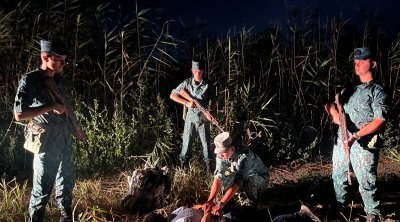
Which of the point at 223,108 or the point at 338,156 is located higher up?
the point at 223,108

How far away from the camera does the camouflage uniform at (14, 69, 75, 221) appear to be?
3559 millimetres

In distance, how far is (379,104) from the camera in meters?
3.84

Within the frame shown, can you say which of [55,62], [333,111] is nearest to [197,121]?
[333,111]

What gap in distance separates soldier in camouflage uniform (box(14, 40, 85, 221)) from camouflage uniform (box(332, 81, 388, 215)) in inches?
107

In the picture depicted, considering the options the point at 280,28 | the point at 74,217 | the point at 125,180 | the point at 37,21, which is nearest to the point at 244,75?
the point at 280,28

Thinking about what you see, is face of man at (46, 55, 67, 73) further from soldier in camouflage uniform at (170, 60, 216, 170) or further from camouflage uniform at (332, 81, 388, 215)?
camouflage uniform at (332, 81, 388, 215)

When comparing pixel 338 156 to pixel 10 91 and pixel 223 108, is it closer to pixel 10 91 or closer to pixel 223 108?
pixel 223 108

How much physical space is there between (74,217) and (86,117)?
2.26 metres

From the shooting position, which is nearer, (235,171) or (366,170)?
(366,170)

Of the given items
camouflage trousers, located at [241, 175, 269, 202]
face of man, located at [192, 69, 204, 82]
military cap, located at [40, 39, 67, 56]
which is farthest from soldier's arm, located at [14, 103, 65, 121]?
face of man, located at [192, 69, 204, 82]

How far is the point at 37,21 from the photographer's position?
6117 millimetres

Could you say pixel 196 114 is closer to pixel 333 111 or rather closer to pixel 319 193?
pixel 319 193

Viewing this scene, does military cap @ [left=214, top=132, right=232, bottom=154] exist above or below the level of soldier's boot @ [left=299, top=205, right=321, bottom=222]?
above

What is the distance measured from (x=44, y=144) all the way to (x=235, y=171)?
1791mm
